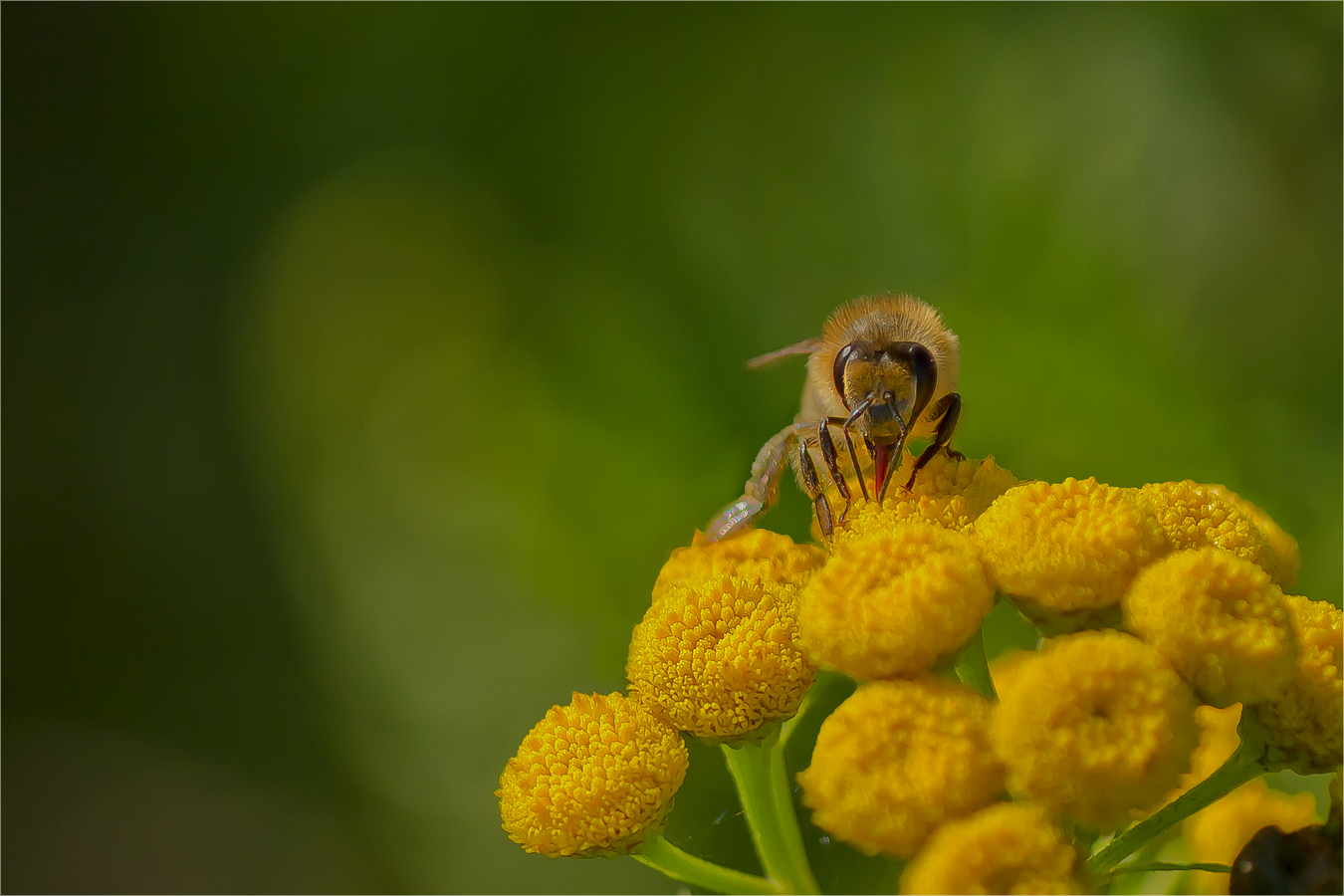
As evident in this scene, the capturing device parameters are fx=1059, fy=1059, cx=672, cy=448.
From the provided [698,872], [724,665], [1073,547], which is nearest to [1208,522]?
[1073,547]

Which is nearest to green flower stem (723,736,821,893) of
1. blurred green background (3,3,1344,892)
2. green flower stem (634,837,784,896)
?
green flower stem (634,837,784,896)

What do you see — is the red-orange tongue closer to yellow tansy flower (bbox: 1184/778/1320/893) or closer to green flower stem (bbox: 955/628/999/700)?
green flower stem (bbox: 955/628/999/700)

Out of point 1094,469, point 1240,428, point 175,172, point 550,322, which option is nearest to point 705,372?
point 550,322

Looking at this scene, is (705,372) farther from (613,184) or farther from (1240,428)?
(1240,428)

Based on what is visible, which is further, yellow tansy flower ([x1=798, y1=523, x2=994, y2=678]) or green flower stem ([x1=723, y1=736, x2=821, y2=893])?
green flower stem ([x1=723, y1=736, x2=821, y2=893])

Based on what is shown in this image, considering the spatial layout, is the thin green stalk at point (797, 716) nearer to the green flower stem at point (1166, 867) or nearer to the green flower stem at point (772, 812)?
the green flower stem at point (772, 812)

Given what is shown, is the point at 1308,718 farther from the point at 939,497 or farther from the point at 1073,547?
the point at 939,497
